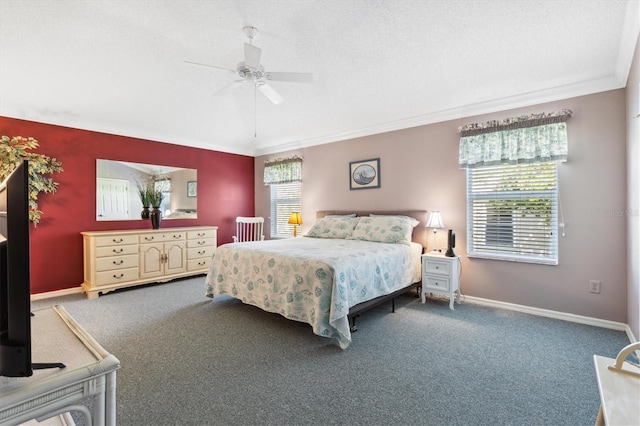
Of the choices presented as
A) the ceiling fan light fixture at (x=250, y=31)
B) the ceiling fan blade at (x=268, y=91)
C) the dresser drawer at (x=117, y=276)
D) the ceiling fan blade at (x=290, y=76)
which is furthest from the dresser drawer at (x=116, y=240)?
the ceiling fan light fixture at (x=250, y=31)

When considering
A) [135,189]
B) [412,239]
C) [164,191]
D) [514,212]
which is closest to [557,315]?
[514,212]

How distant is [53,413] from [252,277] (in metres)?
2.41

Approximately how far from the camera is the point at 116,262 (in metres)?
4.15

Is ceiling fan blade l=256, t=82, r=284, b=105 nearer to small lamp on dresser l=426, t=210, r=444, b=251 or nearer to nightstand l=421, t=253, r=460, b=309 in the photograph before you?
small lamp on dresser l=426, t=210, r=444, b=251

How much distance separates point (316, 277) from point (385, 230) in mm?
1617

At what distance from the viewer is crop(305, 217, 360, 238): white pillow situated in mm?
4332

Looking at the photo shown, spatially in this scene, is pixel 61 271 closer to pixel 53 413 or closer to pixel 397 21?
pixel 53 413

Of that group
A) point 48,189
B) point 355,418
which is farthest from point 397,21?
point 48,189

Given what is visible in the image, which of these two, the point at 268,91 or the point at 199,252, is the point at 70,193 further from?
the point at 268,91

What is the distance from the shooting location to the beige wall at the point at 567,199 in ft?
9.58

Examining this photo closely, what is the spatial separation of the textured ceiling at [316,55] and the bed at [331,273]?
5.33ft

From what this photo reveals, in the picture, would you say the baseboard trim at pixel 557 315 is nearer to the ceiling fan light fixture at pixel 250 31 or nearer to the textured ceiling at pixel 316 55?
the textured ceiling at pixel 316 55

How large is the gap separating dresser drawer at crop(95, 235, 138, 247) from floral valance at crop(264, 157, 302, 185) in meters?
2.59

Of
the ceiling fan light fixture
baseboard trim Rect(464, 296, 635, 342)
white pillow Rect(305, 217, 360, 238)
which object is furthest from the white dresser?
baseboard trim Rect(464, 296, 635, 342)
